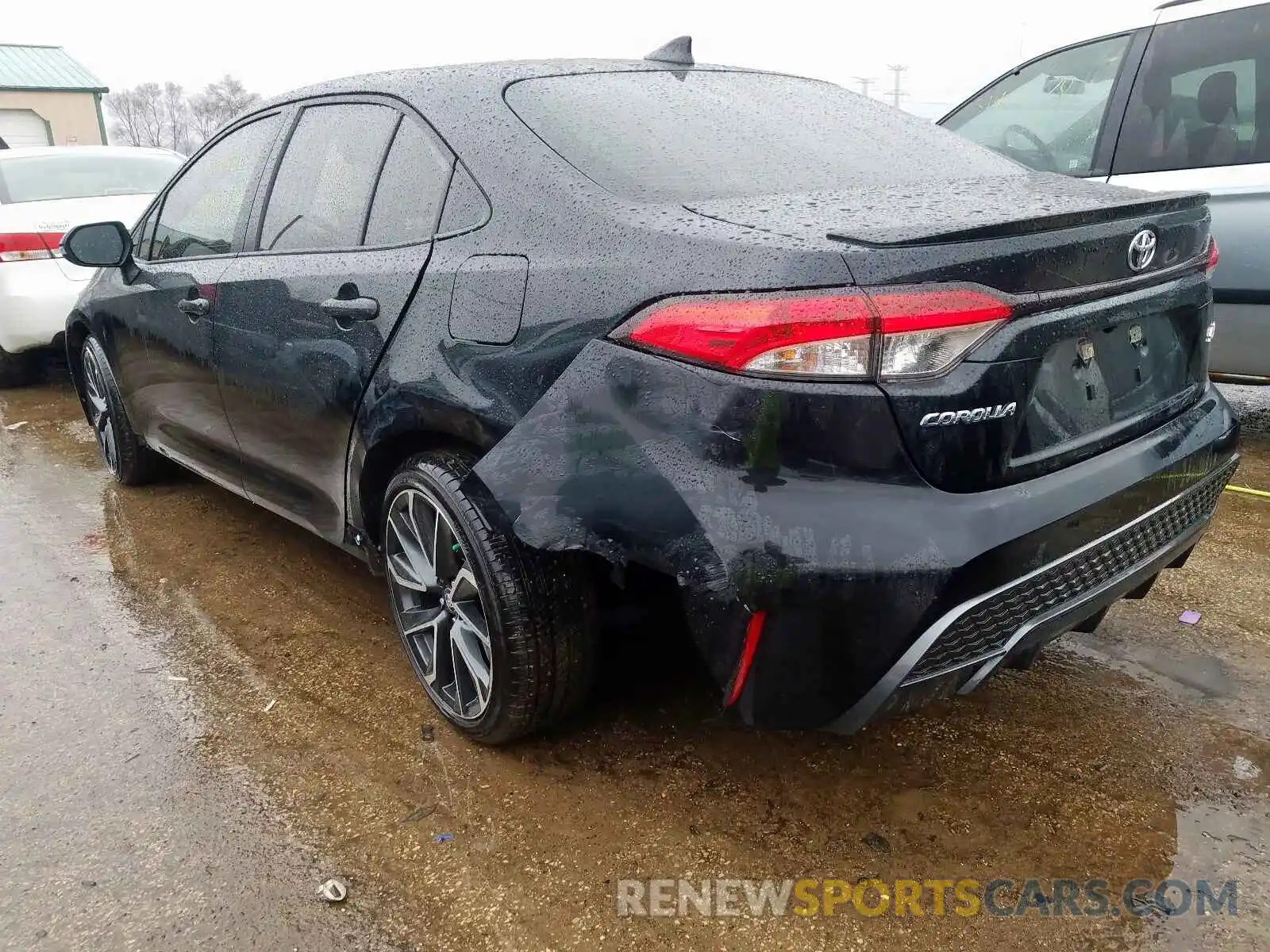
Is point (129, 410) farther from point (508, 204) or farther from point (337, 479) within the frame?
point (508, 204)

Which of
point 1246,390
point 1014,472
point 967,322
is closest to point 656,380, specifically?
point 967,322

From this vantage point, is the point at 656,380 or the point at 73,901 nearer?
the point at 656,380

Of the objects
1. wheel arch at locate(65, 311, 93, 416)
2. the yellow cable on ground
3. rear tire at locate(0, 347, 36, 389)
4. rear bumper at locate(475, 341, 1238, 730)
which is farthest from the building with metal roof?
rear bumper at locate(475, 341, 1238, 730)

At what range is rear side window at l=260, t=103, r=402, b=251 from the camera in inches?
100.0

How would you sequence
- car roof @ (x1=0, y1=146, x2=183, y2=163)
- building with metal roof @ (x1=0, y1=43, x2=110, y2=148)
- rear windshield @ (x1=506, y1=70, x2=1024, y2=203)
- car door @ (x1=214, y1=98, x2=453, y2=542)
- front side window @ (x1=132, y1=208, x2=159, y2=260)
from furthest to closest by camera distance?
building with metal roof @ (x1=0, y1=43, x2=110, y2=148) → car roof @ (x1=0, y1=146, x2=183, y2=163) → front side window @ (x1=132, y1=208, x2=159, y2=260) → car door @ (x1=214, y1=98, x2=453, y2=542) → rear windshield @ (x1=506, y1=70, x2=1024, y2=203)

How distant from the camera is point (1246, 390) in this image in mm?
5422

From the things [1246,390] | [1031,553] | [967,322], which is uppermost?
[967,322]

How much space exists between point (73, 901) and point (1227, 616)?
2.99 meters

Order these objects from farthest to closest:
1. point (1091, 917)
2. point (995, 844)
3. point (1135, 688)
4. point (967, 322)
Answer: point (1135, 688)
point (995, 844)
point (1091, 917)
point (967, 322)

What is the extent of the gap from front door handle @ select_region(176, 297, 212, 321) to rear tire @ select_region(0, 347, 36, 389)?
4028 millimetres

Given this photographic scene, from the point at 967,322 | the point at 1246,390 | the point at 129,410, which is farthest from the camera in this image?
the point at 1246,390

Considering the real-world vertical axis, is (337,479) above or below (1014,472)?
below

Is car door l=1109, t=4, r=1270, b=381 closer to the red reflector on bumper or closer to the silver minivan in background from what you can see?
the silver minivan in background

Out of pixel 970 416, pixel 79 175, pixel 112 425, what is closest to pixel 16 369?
pixel 79 175
